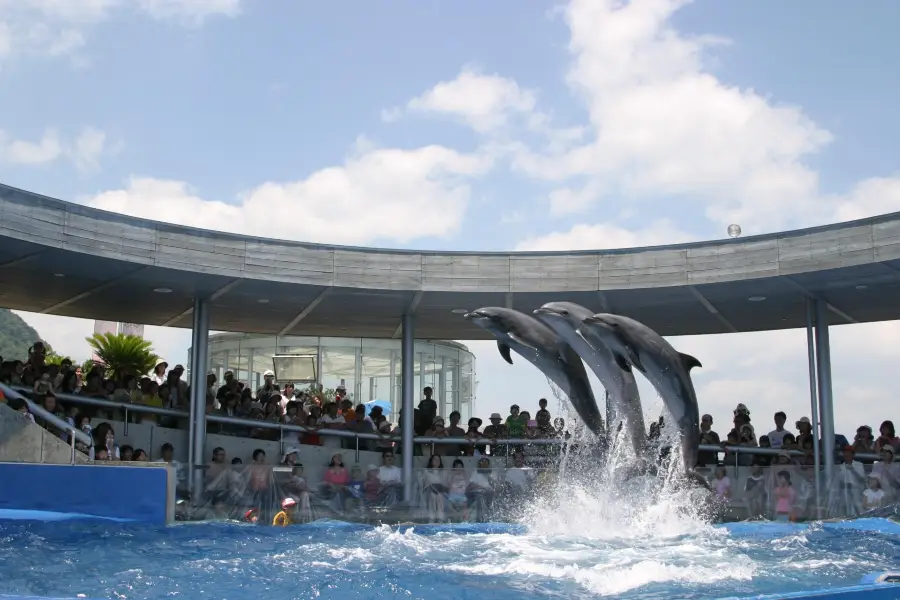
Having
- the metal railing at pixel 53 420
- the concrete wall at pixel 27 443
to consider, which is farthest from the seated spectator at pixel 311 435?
the concrete wall at pixel 27 443

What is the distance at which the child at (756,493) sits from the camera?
13.6m

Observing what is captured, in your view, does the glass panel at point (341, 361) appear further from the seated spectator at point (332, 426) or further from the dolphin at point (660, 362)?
the dolphin at point (660, 362)

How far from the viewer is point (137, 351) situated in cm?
2466

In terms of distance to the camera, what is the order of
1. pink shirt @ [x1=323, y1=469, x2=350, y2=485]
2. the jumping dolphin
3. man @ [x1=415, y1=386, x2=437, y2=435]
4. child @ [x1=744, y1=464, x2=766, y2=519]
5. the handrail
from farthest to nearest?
man @ [x1=415, y1=386, x2=437, y2=435] → the handrail → child @ [x1=744, y1=464, x2=766, y2=519] → pink shirt @ [x1=323, y1=469, x2=350, y2=485] → the jumping dolphin

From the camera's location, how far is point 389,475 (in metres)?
13.8

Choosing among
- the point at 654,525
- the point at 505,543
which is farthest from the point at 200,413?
the point at 654,525

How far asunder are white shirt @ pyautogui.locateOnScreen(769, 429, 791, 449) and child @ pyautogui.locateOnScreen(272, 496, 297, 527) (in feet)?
26.1

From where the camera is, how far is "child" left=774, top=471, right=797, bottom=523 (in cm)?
1348

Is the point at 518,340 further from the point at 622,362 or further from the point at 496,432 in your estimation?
the point at 496,432

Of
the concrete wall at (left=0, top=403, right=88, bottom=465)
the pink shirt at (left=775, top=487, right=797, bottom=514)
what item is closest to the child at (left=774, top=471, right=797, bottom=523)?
the pink shirt at (left=775, top=487, right=797, bottom=514)

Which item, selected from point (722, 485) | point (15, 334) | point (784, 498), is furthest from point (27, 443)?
point (15, 334)

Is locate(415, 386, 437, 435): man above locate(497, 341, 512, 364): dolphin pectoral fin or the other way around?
the other way around

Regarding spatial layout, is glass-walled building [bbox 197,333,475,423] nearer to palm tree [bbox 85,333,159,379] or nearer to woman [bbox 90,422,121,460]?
palm tree [bbox 85,333,159,379]

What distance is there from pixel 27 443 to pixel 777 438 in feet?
37.2
